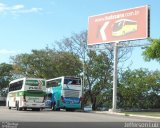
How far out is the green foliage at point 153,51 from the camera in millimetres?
42344

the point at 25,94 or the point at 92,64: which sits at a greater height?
the point at 92,64

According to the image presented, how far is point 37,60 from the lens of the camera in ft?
208

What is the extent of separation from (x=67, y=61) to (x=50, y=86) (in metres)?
15.3

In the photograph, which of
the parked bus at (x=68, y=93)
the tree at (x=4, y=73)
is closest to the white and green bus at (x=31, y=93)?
the parked bus at (x=68, y=93)

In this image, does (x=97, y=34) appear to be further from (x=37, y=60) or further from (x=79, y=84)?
(x=37, y=60)

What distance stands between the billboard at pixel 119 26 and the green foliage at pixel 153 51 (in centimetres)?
109

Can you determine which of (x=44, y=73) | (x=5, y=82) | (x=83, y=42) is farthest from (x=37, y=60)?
(x=5, y=82)

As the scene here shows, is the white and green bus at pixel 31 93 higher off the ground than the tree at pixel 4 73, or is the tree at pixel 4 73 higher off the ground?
the tree at pixel 4 73

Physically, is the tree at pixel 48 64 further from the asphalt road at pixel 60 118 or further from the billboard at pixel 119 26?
the asphalt road at pixel 60 118

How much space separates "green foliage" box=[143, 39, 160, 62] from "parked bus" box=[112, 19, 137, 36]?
2458 mm

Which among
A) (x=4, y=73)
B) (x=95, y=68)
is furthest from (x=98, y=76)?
(x=4, y=73)

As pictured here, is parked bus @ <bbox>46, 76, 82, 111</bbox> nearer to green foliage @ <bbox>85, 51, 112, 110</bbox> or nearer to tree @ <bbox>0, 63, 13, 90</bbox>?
green foliage @ <bbox>85, 51, 112, 110</bbox>

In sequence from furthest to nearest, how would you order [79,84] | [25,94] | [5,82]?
[5,82] → [79,84] → [25,94]

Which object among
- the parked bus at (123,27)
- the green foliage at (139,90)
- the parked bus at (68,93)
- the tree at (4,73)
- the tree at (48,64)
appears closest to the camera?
the parked bus at (68,93)
